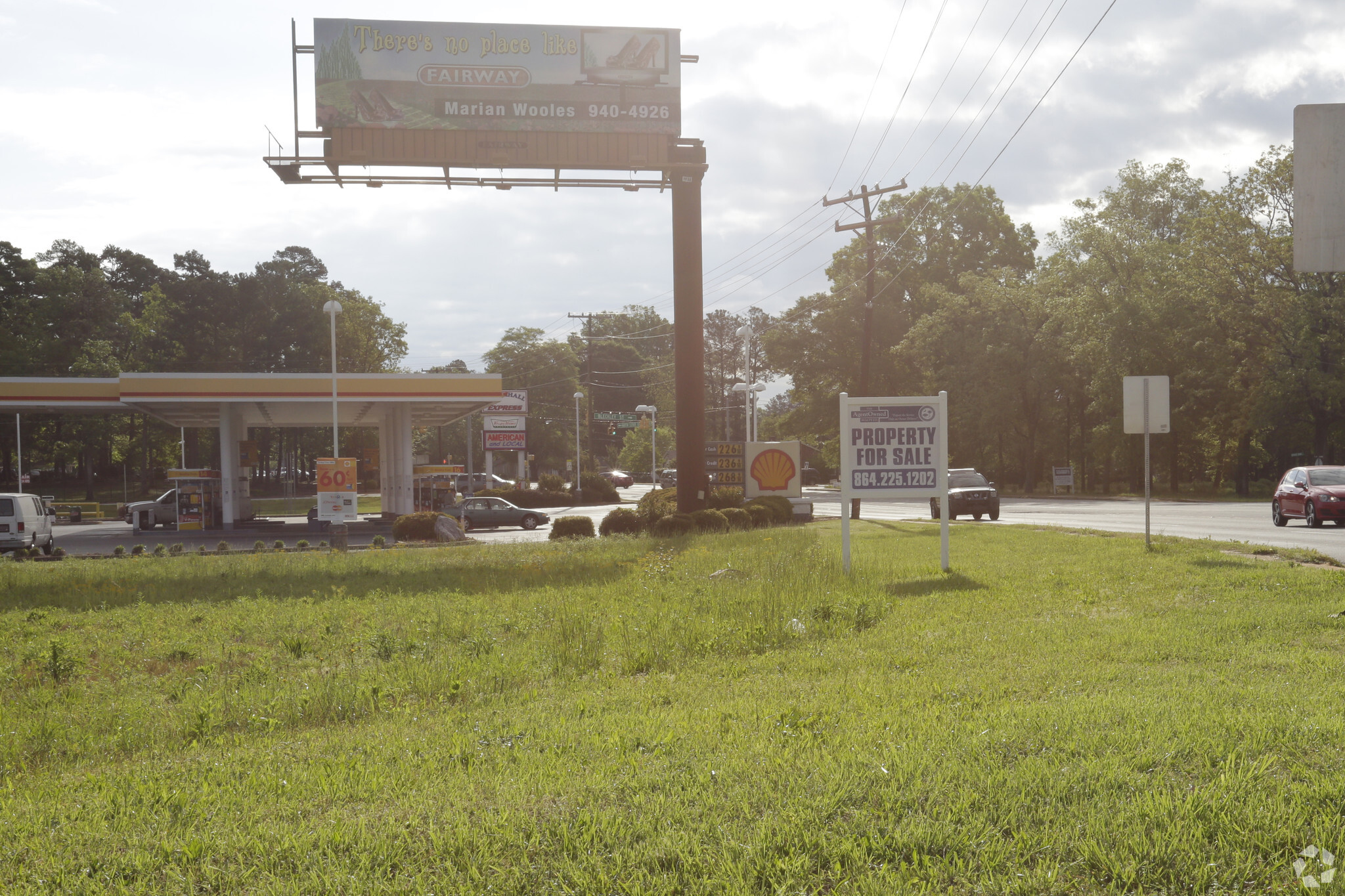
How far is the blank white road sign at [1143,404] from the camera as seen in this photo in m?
15.5

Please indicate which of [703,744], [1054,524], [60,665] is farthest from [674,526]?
[703,744]

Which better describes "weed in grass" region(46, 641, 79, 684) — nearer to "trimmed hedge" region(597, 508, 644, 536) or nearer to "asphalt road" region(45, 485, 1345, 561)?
"asphalt road" region(45, 485, 1345, 561)

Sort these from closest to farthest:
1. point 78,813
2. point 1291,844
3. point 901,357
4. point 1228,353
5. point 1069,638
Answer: point 1291,844
point 78,813
point 1069,638
point 1228,353
point 901,357

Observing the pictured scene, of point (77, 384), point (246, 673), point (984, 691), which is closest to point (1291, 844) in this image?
point (984, 691)

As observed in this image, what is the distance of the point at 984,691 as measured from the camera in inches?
253

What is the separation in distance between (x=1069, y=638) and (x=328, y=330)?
260 ft

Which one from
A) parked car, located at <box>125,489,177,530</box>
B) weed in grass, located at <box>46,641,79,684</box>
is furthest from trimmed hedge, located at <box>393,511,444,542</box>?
weed in grass, located at <box>46,641,79,684</box>

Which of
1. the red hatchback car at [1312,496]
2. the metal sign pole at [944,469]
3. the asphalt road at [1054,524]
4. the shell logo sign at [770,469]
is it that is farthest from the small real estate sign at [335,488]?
the red hatchback car at [1312,496]

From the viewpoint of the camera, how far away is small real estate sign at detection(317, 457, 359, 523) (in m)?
34.1

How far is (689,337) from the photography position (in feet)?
90.6

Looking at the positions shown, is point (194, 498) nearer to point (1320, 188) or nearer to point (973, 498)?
point (973, 498)

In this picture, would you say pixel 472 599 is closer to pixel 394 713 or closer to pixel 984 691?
pixel 394 713

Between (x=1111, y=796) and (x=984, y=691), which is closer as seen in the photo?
(x=1111, y=796)

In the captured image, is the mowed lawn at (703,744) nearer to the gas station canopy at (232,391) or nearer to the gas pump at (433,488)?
the gas station canopy at (232,391)
